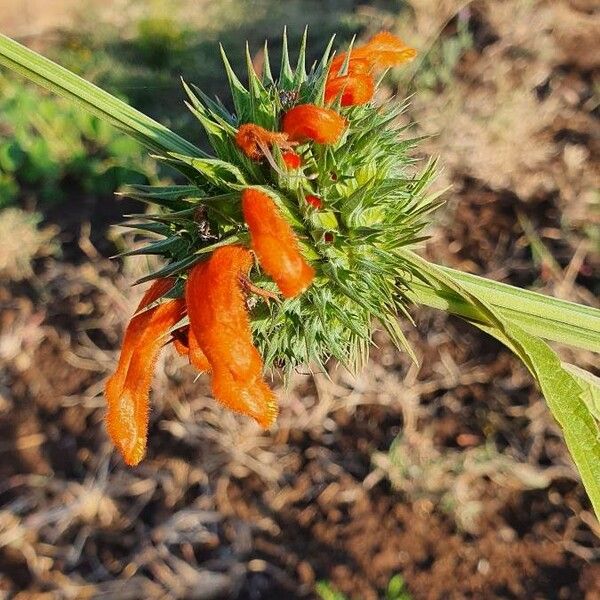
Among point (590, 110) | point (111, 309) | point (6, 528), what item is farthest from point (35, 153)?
Result: point (590, 110)

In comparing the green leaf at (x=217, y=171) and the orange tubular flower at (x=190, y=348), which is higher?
the green leaf at (x=217, y=171)

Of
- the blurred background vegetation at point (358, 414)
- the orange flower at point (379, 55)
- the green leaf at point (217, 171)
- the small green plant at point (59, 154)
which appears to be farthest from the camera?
the small green plant at point (59, 154)

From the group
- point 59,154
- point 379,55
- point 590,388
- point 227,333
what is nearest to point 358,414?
point 590,388

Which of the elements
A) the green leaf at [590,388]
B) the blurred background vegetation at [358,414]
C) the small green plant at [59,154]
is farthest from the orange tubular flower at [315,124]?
the small green plant at [59,154]

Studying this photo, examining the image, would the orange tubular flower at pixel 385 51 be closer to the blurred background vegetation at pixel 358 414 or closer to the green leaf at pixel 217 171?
the green leaf at pixel 217 171

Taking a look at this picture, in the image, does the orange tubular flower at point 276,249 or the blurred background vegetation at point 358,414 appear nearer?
the orange tubular flower at point 276,249

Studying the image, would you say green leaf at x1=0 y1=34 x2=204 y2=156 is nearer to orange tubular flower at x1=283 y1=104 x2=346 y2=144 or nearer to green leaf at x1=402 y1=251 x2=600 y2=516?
orange tubular flower at x1=283 y1=104 x2=346 y2=144

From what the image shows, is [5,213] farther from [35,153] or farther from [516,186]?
[516,186]
